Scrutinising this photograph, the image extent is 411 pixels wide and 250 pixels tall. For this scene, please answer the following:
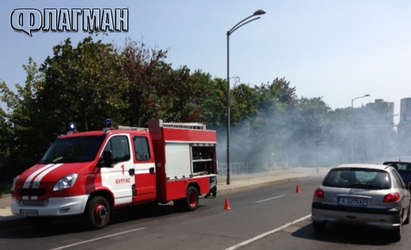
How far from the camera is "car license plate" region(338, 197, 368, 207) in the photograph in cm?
866

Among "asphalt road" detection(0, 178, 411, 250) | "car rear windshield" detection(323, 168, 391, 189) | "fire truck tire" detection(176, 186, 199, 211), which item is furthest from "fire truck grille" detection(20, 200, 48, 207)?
"car rear windshield" detection(323, 168, 391, 189)

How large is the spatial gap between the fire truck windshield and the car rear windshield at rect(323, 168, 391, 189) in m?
5.54

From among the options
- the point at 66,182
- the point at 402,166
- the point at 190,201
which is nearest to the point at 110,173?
the point at 66,182

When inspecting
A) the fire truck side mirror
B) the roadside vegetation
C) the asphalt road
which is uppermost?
the roadside vegetation

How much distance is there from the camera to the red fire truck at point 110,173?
9562 mm

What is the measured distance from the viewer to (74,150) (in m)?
10.7

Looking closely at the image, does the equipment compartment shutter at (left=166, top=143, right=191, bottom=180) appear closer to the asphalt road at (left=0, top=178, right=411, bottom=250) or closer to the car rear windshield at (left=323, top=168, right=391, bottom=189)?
the asphalt road at (left=0, top=178, right=411, bottom=250)

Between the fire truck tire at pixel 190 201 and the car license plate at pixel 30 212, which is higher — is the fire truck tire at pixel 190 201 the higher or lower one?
the lower one

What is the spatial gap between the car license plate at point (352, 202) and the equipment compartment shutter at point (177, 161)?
5.36m

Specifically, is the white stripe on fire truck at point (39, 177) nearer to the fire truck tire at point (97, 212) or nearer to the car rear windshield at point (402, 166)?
the fire truck tire at point (97, 212)

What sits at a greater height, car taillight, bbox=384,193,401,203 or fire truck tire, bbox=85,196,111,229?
car taillight, bbox=384,193,401,203

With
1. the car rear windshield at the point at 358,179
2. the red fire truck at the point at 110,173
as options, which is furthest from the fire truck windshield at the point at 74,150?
the car rear windshield at the point at 358,179

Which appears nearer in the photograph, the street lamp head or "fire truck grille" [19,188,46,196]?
"fire truck grille" [19,188,46,196]

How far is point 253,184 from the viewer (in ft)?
83.3
